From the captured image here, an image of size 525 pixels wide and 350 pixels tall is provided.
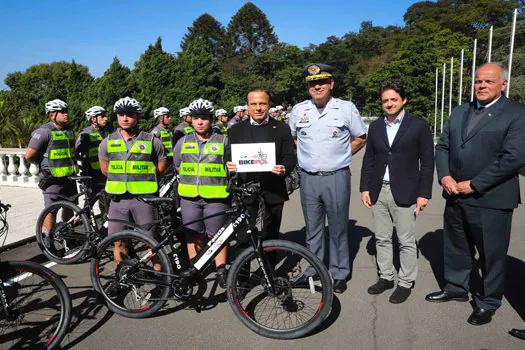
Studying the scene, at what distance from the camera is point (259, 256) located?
3.19m

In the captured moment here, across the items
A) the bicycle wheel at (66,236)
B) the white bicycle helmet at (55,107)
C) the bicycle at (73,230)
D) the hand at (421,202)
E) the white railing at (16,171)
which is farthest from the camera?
the white railing at (16,171)

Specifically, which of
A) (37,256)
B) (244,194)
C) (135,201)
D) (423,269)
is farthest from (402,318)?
(37,256)

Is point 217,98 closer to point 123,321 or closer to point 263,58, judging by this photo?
point 123,321

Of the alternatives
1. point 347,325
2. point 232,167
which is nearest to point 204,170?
point 232,167

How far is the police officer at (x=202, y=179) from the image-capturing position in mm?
3861

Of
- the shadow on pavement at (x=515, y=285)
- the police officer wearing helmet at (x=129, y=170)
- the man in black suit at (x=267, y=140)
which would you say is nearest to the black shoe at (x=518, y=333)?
the shadow on pavement at (x=515, y=285)

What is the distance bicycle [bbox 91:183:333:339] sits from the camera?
3182 mm

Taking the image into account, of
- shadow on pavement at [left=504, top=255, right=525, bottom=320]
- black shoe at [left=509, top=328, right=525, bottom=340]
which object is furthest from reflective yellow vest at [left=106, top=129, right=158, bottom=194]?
shadow on pavement at [left=504, top=255, right=525, bottom=320]

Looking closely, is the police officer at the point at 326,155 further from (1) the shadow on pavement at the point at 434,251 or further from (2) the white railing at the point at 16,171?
(2) the white railing at the point at 16,171

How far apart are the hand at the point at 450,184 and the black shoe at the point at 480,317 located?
104 cm

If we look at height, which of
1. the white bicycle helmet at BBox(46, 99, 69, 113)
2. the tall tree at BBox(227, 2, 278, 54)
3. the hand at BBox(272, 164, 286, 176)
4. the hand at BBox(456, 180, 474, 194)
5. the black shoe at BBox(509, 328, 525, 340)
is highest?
the tall tree at BBox(227, 2, 278, 54)

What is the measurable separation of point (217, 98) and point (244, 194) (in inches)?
1209

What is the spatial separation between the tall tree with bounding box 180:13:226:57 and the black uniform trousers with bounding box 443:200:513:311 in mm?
105374

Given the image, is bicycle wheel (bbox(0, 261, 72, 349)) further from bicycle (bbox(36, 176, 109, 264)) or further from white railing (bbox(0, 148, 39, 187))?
white railing (bbox(0, 148, 39, 187))
